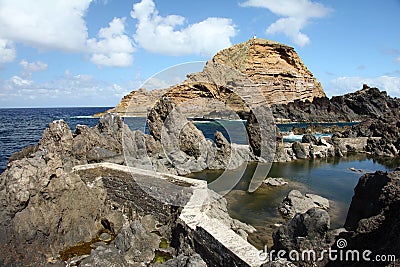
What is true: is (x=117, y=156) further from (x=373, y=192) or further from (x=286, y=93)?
(x=286, y=93)

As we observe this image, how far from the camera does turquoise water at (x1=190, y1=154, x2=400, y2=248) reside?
1512cm

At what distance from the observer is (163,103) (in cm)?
3183

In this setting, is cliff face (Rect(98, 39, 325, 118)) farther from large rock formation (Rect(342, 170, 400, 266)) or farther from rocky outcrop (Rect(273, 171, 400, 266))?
large rock formation (Rect(342, 170, 400, 266))

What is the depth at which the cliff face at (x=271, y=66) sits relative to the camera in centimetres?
9156

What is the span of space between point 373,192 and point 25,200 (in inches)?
485

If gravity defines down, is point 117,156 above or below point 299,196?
above

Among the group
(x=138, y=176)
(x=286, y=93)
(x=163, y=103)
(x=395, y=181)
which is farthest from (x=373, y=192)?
(x=286, y=93)

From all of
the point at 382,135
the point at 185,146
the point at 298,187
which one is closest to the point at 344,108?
the point at 382,135

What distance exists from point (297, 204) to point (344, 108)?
262 feet

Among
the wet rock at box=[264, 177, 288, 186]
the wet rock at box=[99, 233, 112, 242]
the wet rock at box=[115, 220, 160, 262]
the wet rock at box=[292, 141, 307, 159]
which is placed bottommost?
the wet rock at box=[99, 233, 112, 242]

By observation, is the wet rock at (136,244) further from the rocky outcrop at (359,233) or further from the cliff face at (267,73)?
the cliff face at (267,73)

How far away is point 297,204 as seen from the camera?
630 inches

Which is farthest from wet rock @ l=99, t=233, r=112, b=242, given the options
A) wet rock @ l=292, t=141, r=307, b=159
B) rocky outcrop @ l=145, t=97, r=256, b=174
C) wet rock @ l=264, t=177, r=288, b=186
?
wet rock @ l=292, t=141, r=307, b=159

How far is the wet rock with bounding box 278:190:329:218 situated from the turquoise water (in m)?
0.41
